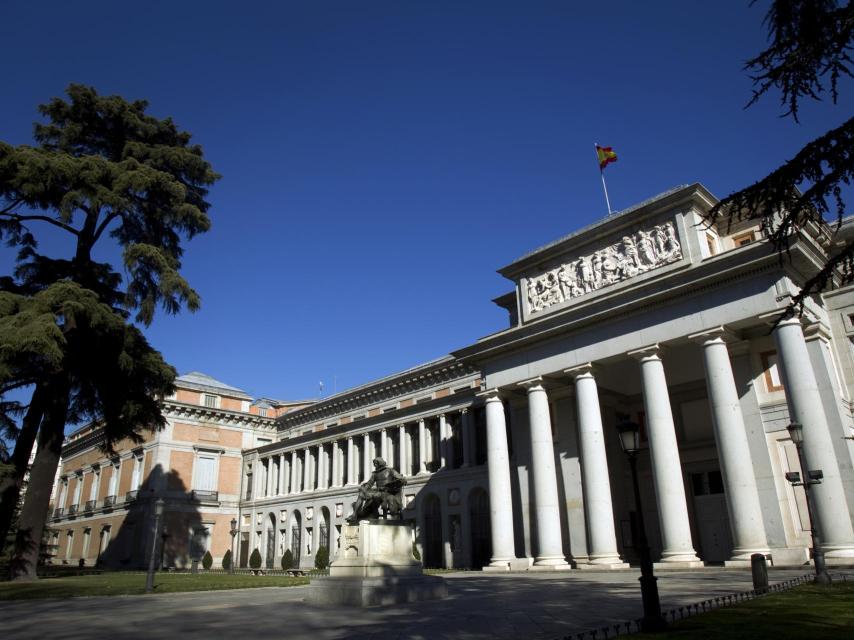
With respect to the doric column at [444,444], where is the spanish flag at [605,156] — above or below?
above

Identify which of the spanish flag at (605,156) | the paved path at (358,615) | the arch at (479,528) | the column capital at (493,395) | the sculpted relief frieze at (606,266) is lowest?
the paved path at (358,615)

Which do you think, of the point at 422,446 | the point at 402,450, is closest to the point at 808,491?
the point at 422,446

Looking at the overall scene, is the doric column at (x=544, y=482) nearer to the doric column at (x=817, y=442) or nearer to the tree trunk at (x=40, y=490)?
the doric column at (x=817, y=442)

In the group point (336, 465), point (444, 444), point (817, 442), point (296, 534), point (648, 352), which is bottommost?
point (296, 534)

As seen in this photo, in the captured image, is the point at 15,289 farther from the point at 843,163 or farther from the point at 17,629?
the point at 843,163

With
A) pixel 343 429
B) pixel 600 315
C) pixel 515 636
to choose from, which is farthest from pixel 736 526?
pixel 343 429

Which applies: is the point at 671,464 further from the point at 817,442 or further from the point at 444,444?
the point at 444,444

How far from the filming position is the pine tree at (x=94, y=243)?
78.2ft

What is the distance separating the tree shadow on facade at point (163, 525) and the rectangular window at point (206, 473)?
1.49m

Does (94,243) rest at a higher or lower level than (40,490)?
higher

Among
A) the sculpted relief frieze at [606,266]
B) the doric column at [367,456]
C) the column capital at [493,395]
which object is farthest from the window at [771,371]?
the doric column at [367,456]

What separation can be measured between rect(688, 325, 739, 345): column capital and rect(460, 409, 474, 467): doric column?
64.0 ft

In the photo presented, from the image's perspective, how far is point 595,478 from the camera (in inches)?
978

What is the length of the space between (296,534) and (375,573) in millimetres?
41248
